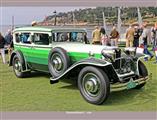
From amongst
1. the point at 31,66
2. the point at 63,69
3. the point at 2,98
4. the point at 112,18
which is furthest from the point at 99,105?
the point at 112,18

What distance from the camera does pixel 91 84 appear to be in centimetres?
638

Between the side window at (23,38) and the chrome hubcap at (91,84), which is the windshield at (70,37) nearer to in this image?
the side window at (23,38)

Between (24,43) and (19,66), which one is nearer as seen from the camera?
(24,43)

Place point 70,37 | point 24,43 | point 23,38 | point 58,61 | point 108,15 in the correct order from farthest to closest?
point 108,15 → point 23,38 → point 24,43 → point 70,37 → point 58,61

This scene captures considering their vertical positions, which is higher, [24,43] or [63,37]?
[63,37]

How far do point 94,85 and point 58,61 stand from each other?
1.40 m

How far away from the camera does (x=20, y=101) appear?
21.3 ft

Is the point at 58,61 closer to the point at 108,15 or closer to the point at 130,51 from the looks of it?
the point at 130,51

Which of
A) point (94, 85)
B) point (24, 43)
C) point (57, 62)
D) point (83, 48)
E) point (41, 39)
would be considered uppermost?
point (41, 39)

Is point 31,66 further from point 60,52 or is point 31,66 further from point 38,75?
point 60,52

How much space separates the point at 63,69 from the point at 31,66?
1.82m

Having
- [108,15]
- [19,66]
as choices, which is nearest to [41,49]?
[19,66]

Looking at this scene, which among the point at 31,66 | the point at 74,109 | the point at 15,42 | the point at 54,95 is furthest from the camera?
the point at 15,42

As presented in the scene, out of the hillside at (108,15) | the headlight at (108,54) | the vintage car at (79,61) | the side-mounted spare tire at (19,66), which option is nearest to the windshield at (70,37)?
the vintage car at (79,61)
